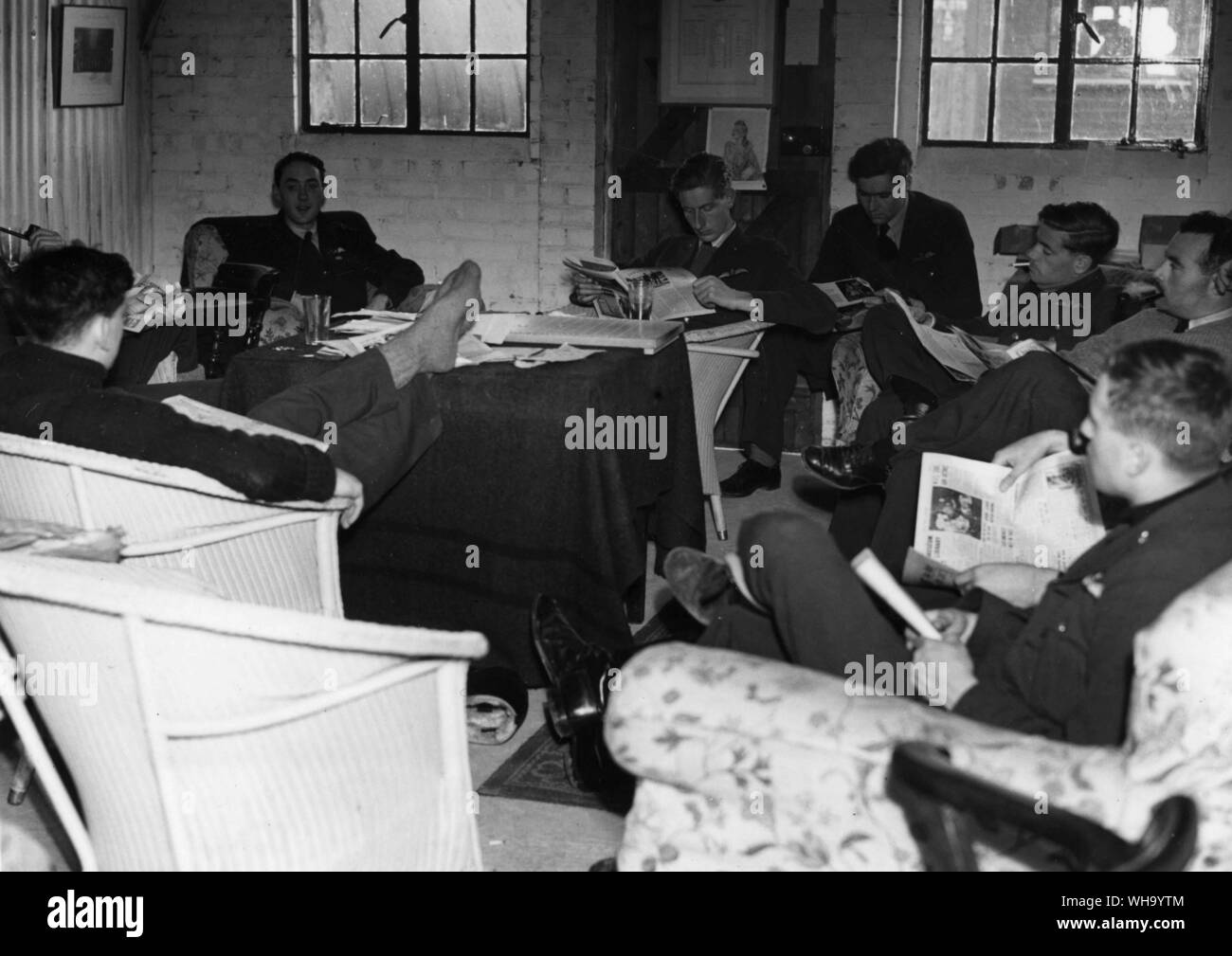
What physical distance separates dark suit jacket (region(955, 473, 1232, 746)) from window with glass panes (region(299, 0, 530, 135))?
5.58 m

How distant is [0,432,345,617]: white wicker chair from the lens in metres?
2.62

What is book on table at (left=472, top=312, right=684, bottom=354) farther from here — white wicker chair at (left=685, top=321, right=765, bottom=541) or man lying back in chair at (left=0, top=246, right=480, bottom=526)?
man lying back in chair at (left=0, top=246, right=480, bottom=526)

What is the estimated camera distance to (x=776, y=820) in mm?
1777

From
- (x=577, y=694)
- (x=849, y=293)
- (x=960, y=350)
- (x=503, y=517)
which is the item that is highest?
(x=849, y=293)

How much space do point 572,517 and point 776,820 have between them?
172 centimetres

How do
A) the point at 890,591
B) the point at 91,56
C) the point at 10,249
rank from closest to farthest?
the point at 890,591
the point at 10,249
the point at 91,56

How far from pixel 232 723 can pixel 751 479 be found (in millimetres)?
4026

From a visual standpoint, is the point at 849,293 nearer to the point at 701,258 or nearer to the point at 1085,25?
the point at 701,258

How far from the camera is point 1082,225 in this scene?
445 cm

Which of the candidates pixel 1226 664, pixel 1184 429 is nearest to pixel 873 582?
pixel 1184 429

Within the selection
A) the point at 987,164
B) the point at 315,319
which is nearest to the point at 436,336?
the point at 315,319

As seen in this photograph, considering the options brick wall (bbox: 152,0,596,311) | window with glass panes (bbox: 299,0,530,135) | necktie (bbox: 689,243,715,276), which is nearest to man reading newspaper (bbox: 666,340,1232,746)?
necktie (bbox: 689,243,715,276)

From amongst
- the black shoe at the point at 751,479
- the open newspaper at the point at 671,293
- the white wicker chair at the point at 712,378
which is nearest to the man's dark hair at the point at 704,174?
the open newspaper at the point at 671,293

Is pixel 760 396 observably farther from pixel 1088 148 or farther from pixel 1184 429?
pixel 1184 429
